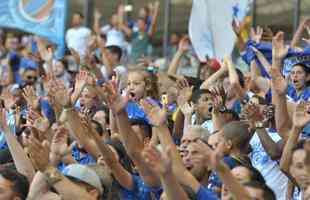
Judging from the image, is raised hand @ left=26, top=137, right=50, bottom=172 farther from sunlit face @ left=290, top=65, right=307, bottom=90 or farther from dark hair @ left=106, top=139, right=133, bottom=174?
sunlit face @ left=290, top=65, right=307, bottom=90

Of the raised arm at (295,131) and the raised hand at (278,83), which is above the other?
the raised hand at (278,83)

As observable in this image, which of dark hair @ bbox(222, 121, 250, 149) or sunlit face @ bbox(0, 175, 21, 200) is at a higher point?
dark hair @ bbox(222, 121, 250, 149)

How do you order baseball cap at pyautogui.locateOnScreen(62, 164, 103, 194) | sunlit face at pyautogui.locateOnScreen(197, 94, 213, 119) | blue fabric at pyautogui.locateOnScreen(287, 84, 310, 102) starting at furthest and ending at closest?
sunlit face at pyautogui.locateOnScreen(197, 94, 213, 119)
blue fabric at pyautogui.locateOnScreen(287, 84, 310, 102)
baseball cap at pyautogui.locateOnScreen(62, 164, 103, 194)

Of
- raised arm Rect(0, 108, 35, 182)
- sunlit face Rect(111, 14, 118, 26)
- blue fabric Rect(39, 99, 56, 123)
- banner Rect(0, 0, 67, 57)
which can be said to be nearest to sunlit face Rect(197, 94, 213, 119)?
blue fabric Rect(39, 99, 56, 123)

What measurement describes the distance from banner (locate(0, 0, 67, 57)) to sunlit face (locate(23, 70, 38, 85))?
0.48m

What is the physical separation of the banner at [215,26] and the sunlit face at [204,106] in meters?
2.48

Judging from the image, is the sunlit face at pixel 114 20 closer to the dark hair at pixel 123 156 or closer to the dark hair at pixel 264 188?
the dark hair at pixel 123 156

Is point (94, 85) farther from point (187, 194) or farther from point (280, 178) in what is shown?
point (187, 194)

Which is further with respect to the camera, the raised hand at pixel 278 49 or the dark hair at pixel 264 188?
the raised hand at pixel 278 49

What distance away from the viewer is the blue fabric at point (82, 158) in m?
7.73

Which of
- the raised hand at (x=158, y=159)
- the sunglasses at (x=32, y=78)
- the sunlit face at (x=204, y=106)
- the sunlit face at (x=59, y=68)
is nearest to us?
the raised hand at (x=158, y=159)

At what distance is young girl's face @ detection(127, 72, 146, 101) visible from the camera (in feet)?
29.1

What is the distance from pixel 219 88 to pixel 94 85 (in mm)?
1529

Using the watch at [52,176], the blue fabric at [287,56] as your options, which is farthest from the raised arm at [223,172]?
the blue fabric at [287,56]
